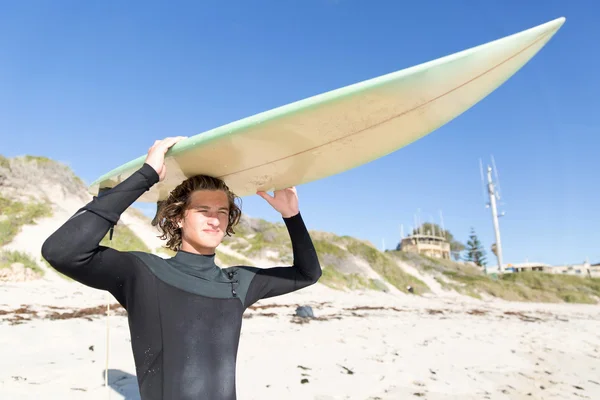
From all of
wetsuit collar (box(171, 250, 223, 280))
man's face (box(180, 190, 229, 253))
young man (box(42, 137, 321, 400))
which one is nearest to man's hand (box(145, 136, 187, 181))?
young man (box(42, 137, 321, 400))

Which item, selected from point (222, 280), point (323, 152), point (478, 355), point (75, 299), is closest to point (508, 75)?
point (323, 152)

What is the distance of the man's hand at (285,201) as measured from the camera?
228cm

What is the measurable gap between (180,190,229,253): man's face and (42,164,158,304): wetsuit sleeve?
29 centimetres

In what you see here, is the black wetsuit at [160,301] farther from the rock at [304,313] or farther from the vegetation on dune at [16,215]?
the vegetation on dune at [16,215]

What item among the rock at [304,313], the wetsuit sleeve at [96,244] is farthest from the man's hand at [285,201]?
the rock at [304,313]

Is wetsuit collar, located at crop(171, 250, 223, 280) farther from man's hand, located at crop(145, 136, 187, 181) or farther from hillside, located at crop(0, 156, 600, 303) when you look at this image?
hillside, located at crop(0, 156, 600, 303)

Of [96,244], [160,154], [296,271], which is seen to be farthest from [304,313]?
[96,244]

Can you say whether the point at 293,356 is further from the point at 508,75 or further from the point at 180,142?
the point at 508,75

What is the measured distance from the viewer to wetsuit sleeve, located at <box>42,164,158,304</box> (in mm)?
1357

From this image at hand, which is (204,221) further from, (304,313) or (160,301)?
(304,313)

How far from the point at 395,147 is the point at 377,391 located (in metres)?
2.95

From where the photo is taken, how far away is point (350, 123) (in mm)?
1945

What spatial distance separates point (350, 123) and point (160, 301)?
4.22 ft

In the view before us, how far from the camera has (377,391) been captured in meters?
3.95
